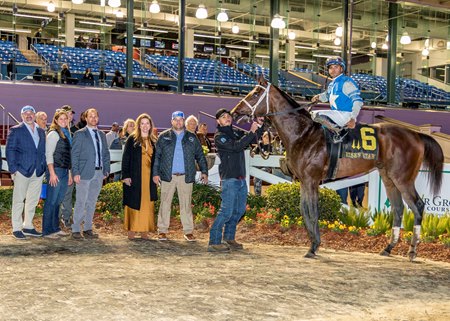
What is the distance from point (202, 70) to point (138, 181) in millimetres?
18738

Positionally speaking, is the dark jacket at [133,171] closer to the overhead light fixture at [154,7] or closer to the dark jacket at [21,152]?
the dark jacket at [21,152]

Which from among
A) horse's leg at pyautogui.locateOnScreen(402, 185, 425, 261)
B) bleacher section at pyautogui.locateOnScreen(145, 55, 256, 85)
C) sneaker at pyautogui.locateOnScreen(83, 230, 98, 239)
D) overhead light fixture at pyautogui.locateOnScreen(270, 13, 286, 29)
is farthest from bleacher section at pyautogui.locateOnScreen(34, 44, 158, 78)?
horse's leg at pyautogui.locateOnScreen(402, 185, 425, 261)

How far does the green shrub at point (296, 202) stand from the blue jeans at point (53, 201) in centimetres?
366

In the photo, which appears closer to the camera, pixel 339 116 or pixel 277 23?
pixel 339 116

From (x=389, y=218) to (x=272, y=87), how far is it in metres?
3.11

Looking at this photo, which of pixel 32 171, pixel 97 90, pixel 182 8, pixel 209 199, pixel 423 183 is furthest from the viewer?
pixel 182 8

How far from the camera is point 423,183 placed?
34.9 ft

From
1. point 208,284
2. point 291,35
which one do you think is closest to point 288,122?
point 208,284

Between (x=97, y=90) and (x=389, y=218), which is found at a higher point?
(x=97, y=90)

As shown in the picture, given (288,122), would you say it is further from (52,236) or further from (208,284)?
(52,236)

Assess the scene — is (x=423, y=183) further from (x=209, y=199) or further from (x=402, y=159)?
(x=209, y=199)

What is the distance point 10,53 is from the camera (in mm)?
24328

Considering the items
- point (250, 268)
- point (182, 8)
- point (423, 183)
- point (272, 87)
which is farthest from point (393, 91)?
point (250, 268)

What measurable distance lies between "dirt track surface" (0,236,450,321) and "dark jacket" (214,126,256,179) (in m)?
1.22
